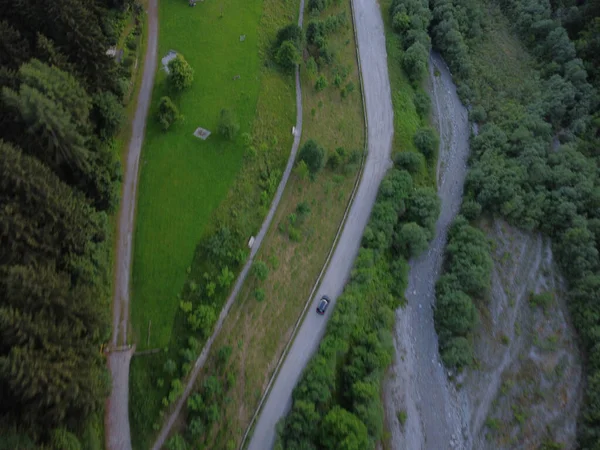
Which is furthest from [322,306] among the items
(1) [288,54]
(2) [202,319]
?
(1) [288,54]

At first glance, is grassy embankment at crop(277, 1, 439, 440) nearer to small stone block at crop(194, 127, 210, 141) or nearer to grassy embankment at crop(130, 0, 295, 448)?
grassy embankment at crop(130, 0, 295, 448)

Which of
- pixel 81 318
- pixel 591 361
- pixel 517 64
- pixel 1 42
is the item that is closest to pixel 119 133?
pixel 1 42

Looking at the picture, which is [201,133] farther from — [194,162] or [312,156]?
[312,156]

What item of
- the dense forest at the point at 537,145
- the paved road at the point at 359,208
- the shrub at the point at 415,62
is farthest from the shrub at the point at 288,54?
the dense forest at the point at 537,145

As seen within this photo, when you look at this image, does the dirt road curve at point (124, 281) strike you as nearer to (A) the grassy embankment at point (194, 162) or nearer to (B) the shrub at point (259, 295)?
(A) the grassy embankment at point (194, 162)

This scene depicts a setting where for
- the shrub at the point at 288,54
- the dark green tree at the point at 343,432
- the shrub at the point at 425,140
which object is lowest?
the dark green tree at the point at 343,432

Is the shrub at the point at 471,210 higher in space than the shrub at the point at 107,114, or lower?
higher

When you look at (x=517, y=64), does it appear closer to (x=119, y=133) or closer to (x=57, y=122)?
(x=119, y=133)

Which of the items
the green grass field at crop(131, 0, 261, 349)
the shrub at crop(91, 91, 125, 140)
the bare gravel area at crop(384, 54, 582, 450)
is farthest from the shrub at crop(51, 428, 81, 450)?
the bare gravel area at crop(384, 54, 582, 450)
